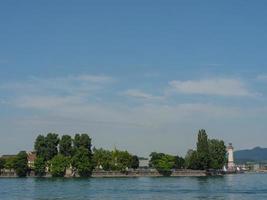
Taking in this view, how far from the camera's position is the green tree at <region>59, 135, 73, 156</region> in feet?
550

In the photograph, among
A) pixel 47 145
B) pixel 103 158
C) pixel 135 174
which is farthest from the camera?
pixel 135 174

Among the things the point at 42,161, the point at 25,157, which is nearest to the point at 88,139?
the point at 42,161

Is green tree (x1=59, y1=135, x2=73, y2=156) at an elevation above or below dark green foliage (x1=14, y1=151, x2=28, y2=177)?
above

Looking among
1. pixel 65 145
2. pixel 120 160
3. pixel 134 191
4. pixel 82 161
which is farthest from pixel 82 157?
pixel 134 191

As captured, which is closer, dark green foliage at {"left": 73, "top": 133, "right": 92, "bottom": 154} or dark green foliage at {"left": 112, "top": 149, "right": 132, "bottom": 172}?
dark green foliage at {"left": 73, "top": 133, "right": 92, "bottom": 154}

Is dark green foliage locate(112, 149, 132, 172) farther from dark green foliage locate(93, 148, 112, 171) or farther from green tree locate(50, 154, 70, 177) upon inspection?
green tree locate(50, 154, 70, 177)

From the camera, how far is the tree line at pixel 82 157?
534ft

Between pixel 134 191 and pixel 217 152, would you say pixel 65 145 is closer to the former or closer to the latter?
pixel 217 152

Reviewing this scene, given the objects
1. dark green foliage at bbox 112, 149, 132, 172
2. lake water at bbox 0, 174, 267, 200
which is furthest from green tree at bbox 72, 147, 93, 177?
lake water at bbox 0, 174, 267, 200

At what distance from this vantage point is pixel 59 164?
162875 millimetres

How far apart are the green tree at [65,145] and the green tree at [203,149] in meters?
36.0

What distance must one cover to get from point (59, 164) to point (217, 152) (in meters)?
46.6

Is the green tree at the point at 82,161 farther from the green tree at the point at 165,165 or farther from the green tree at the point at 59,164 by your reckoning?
the green tree at the point at 165,165

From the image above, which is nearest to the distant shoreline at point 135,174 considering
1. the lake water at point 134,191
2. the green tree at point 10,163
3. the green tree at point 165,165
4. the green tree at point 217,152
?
the green tree at point 165,165
